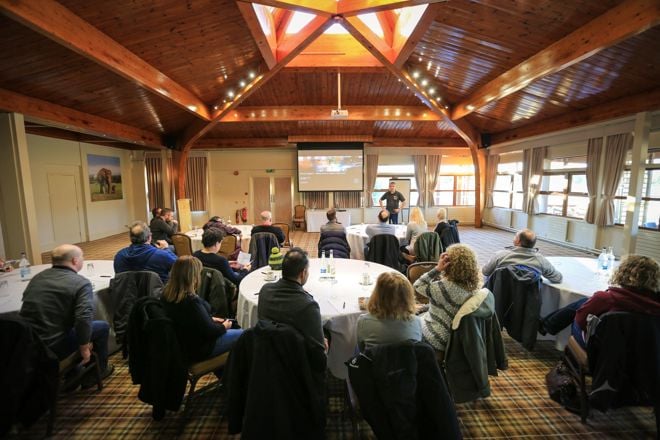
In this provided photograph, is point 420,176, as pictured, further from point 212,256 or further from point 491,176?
point 212,256

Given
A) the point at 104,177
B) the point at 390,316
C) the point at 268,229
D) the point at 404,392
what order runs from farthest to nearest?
the point at 104,177
the point at 268,229
the point at 390,316
the point at 404,392

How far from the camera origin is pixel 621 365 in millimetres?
1929

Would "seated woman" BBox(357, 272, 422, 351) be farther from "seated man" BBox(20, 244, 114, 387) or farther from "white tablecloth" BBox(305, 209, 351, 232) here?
"white tablecloth" BBox(305, 209, 351, 232)

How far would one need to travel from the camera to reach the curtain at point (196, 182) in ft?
37.6

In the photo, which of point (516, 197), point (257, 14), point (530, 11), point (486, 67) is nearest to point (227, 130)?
point (257, 14)

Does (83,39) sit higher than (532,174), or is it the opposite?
(83,39)

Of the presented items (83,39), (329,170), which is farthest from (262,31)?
(329,170)

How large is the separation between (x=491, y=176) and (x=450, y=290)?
10.2m

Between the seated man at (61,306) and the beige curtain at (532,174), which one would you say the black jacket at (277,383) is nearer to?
the seated man at (61,306)

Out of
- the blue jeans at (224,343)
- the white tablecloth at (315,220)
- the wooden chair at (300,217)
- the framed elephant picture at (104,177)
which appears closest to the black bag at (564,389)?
the blue jeans at (224,343)

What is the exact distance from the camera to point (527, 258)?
3035mm

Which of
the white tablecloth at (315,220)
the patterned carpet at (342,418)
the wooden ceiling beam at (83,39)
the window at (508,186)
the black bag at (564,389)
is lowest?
the patterned carpet at (342,418)

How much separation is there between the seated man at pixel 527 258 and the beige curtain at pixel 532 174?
6900 millimetres

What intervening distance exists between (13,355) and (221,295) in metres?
1.36
